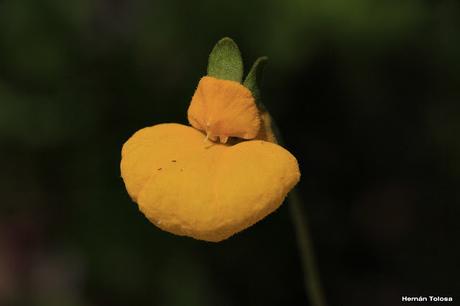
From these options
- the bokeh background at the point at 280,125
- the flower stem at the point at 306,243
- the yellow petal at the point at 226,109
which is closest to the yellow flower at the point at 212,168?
the yellow petal at the point at 226,109

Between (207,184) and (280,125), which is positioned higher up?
(207,184)

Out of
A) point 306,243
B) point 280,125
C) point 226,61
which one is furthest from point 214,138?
point 280,125

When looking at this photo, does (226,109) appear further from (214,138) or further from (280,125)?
(280,125)

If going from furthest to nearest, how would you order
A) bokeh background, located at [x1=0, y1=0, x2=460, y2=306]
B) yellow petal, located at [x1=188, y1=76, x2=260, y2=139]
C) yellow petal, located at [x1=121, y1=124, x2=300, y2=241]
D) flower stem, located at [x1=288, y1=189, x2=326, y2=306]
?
bokeh background, located at [x1=0, y1=0, x2=460, y2=306] < flower stem, located at [x1=288, y1=189, x2=326, y2=306] < yellow petal, located at [x1=188, y1=76, x2=260, y2=139] < yellow petal, located at [x1=121, y1=124, x2=300, y2=241]

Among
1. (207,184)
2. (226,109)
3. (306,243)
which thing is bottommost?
(306,243)

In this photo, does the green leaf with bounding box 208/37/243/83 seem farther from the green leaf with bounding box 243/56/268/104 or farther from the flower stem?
the flower stem

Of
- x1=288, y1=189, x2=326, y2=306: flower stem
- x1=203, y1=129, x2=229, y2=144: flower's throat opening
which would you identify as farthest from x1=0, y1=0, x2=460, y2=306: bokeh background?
x1=203, y1=129, x2=229, y2=144: flower's throat opening

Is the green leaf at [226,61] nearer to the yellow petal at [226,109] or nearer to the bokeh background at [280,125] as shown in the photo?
the yellow petal at [226,109]

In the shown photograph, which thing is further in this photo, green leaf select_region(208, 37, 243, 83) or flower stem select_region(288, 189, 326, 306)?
flower stem select_region(288, 189, 326, 306)
